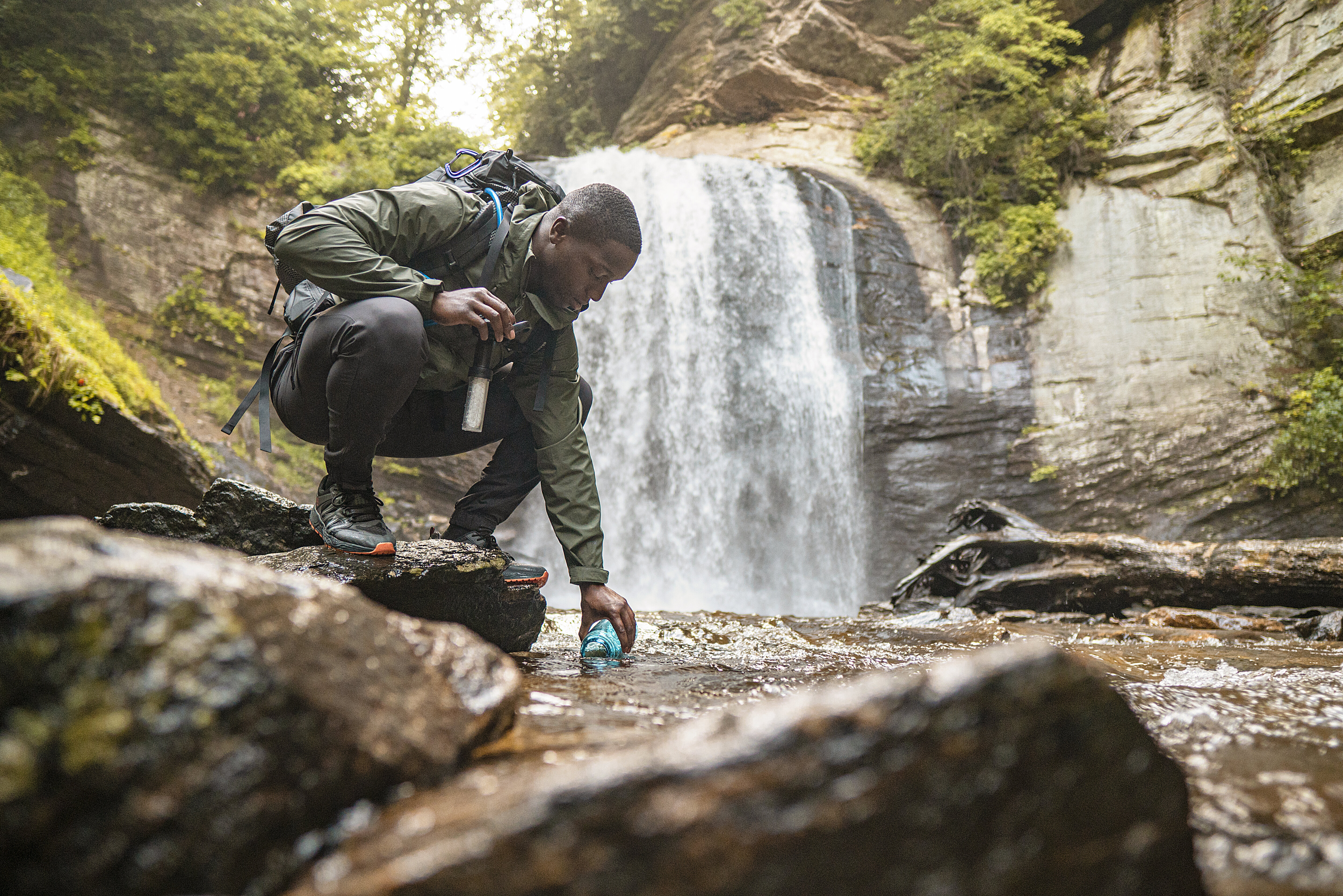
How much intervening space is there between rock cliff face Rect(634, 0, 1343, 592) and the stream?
17.1ft

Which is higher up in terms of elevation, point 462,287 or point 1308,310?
point 462,287

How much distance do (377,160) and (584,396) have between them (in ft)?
27.9

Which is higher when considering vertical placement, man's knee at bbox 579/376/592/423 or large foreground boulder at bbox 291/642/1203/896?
man's knee at bbox 579/376/592/423

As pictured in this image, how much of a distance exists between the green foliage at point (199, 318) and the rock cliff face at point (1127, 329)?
7.83 metres

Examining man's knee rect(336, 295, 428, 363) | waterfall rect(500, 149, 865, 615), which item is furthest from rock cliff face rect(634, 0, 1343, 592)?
man's knee rect(336, 295, 428, 363)

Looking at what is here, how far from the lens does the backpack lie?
264 centimetres

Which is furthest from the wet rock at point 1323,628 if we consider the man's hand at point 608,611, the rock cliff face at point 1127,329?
the rock cliff face at point 1127,329

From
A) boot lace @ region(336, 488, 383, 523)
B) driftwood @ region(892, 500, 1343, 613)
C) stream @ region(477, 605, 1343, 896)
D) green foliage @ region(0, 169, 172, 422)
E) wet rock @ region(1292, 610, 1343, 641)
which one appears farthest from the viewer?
driftwood @ region(892, 500, 1343, 613)

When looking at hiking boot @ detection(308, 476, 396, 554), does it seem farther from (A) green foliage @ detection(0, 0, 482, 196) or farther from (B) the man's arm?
(A) green foliage @ detection(0, 0, 482, 196)

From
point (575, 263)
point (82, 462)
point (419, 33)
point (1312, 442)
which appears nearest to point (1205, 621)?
point (575, 263)

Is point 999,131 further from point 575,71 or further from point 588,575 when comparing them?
point 588,575

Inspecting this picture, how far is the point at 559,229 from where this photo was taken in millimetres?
2645

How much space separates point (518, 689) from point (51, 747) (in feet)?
2.25

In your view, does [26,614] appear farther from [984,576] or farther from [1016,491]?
[1016,491]
